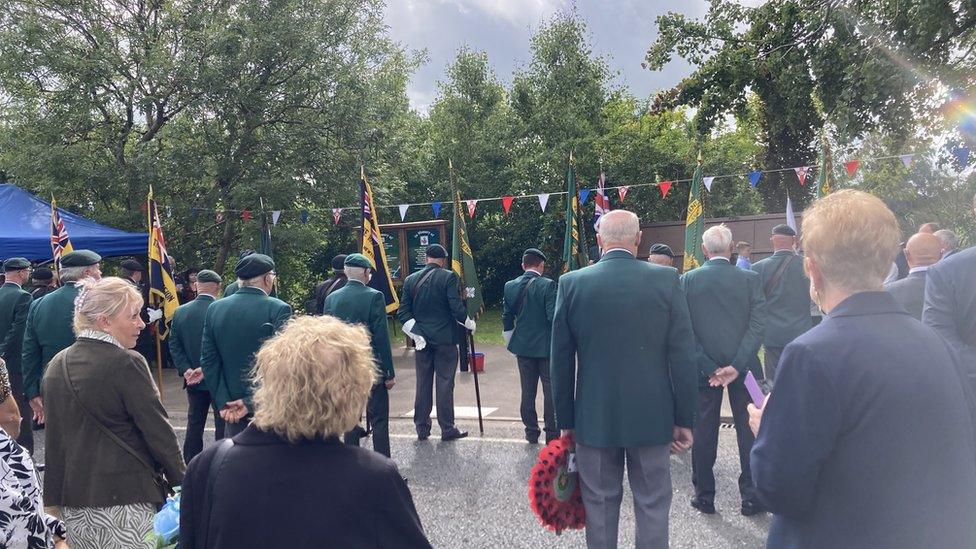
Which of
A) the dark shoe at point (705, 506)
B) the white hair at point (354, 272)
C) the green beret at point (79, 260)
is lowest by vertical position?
the dark shoe at point (705, 506)

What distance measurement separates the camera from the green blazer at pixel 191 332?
6.00 metres

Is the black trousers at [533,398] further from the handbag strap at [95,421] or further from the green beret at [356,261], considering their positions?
the handbag strap at [95,421]

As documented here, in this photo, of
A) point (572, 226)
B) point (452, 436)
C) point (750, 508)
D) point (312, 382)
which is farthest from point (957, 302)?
point (572, 226)

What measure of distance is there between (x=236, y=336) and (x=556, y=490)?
2.78 metres

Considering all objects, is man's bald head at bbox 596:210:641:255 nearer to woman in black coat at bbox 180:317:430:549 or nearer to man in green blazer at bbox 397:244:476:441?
woman in black coat at bbox 180:317:430:549

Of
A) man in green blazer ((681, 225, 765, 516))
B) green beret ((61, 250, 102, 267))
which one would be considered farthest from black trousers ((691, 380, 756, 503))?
green beret ((61, 250, 102, 267))

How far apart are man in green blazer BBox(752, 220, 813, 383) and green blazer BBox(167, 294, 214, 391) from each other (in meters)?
5.01

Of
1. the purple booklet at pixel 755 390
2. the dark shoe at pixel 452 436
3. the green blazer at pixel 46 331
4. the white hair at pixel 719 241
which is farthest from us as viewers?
the dark shoe at pixel 452 436

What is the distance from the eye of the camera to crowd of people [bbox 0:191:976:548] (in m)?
1.71

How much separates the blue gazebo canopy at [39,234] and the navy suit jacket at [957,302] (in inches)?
467

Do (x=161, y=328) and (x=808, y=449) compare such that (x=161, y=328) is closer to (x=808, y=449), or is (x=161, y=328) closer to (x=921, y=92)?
(x=808, y=449)

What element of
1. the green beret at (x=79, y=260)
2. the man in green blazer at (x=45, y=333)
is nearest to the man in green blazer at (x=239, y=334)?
the man in green blazer at (x=45, y=333)

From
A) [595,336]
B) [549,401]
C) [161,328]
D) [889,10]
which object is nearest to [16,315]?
[161,328]

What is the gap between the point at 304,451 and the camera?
175 cm
